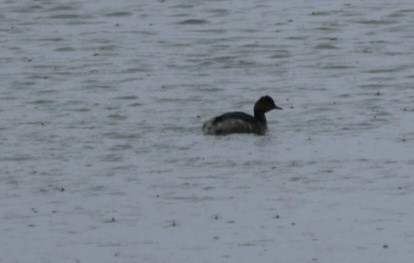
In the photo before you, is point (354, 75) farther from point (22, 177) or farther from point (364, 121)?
point (22, 177)

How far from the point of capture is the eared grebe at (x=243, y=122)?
75.3 ft

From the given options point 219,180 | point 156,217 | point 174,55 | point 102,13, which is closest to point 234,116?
point 219,180

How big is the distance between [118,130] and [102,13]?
14.6m

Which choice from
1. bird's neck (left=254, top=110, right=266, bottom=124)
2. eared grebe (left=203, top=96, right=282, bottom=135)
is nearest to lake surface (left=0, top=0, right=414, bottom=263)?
eared grebe (left=203, top=96, right=282, bottom=135)

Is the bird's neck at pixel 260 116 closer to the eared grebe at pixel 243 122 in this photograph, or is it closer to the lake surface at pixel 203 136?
the eared grebe at pixel 243 122

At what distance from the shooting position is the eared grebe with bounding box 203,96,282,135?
23.0 metres

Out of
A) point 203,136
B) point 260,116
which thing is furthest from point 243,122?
point 203,136

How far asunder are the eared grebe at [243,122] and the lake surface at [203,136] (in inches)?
5.2

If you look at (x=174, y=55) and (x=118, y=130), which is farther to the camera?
(x=174, y=55)

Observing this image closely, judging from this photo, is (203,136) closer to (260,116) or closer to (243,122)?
(243,122)

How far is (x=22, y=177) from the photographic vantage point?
20031 millimetres

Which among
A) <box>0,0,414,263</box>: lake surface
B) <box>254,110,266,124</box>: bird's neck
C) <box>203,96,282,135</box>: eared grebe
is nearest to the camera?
<box>0,0,414,263</box>: lake surface

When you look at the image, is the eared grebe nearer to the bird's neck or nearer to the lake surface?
the bird's neck

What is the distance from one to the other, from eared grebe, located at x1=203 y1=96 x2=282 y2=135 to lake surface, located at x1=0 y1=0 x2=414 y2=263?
132 mm
